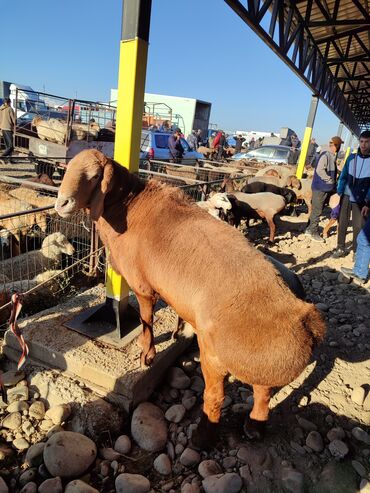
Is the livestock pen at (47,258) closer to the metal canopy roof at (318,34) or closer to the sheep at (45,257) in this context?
the sheep at (45,257)

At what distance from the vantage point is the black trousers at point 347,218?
6.13 meters

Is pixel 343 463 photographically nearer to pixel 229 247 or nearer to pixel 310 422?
pixel 310 422

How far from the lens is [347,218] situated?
6730mm

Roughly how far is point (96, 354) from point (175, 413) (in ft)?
2.95

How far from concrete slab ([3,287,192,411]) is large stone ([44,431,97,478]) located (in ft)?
1.50

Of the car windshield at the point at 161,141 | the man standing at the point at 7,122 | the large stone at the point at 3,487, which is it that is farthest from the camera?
the car windshield at the point at 161,141

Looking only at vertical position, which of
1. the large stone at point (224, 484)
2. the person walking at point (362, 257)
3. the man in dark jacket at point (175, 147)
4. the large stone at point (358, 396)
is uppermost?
the man in dark jacket at point (175, 147)

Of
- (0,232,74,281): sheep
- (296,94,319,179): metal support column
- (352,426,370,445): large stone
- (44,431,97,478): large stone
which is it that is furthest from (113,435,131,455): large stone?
(296,94,319,179): metal support column

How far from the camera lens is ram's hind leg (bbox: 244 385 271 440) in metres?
2.44

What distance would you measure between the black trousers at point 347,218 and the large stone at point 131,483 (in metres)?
5.55

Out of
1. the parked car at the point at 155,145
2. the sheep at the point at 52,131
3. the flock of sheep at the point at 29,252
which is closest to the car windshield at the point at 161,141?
the parked car at the point at 155,145

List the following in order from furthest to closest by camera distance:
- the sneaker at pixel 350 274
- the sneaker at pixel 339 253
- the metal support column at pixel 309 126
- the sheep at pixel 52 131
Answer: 1. the metal support column at pixel 309 126
2. the sheep at pixel 52 131
3. the sneaker at pixel 339 253
4. the sneaker at pixel 350 274

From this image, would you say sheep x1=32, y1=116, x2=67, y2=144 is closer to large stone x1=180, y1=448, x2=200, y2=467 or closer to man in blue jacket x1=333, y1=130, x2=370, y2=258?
man in blue jacket x1=333, y1=130, x2=370, y2=258

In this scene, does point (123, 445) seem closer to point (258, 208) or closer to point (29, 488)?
point (29, 488)
